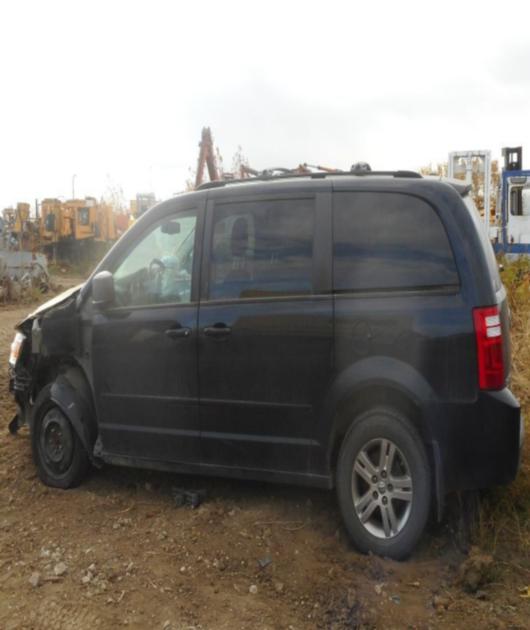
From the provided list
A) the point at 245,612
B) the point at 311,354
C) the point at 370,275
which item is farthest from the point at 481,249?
the point at 245,612

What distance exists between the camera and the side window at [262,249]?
418 centimetres

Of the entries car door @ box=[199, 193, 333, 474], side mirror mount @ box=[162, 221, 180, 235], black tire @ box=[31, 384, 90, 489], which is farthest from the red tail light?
black tire @ box=[31, 384, 90, 489]

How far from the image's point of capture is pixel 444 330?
3715 millimetres

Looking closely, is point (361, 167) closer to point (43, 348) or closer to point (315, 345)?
point (315, 345)

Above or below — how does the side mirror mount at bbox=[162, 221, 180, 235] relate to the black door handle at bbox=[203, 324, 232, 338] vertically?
above

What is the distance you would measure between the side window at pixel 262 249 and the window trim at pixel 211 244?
15mm

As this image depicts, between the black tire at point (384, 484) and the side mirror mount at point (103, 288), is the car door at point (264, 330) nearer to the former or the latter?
the black tire at point (384, 484)

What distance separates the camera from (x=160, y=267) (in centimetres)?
472

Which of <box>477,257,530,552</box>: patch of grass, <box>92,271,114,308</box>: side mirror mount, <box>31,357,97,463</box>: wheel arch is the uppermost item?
<box>92,271,114,308</box>: side mirror mount

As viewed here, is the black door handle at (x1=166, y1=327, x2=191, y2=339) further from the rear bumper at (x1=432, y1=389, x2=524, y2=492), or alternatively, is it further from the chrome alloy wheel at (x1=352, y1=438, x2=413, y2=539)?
the rear bumper at (x1=432, y1=389, x2=524, y2=492)

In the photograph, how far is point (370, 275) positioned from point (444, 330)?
51cm

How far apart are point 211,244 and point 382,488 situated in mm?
1685

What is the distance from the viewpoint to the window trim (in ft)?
13.5

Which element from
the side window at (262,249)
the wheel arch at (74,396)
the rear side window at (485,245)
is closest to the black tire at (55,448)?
the wheel arch at (74,396)
